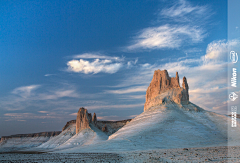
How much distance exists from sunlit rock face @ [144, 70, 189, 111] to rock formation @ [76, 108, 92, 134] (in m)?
40.5

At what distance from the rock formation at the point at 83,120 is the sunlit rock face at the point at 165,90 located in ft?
133

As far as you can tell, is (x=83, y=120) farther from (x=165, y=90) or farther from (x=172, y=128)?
(x=172, y=128)

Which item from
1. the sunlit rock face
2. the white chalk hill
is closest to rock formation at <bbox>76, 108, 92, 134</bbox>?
the sunlit rock face

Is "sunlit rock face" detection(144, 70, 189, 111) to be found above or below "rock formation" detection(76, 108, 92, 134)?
above

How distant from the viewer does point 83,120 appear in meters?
93.2

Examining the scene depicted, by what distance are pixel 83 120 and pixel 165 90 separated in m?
52.3

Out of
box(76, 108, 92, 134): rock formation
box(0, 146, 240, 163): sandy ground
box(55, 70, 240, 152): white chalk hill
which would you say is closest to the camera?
box(0, 146, 240, 163): sandy ground

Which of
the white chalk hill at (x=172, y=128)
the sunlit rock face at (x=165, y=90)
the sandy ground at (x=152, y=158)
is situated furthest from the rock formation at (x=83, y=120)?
the sandy ground at (x=152, y=158)

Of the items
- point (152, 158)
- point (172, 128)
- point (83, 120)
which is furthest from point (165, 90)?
point (83, 120)

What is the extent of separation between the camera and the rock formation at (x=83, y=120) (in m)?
91.2

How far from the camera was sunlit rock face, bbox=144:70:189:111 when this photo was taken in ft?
176

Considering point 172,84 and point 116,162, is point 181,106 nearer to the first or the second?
point 172,84

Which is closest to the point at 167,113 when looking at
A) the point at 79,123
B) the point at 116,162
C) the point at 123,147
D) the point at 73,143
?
the point at 123,147

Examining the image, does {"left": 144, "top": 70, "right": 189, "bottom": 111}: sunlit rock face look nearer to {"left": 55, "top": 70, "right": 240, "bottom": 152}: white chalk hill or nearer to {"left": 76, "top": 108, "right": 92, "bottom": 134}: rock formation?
{"left": 55, "top": 70, "right": 240, "bottom": 152}: white chalk hill
